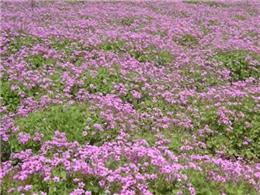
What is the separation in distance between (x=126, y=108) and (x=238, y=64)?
6135 millimetres

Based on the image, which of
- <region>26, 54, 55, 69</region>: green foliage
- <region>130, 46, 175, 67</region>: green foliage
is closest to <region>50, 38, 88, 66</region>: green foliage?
<region>26, 54, 55, 69</region>: green foliage

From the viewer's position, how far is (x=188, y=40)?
17.5 m

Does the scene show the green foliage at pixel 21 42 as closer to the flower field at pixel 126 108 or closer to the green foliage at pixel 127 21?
the flower field at pixel 126 108

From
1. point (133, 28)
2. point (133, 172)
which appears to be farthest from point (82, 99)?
point (133, 28)

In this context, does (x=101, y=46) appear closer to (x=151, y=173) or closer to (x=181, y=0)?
(x=151, y=173)

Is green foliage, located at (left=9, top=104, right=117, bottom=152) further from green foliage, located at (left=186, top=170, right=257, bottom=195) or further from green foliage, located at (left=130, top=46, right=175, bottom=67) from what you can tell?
green foliage, located at (left=130, top=46, right=175, bottom=67)

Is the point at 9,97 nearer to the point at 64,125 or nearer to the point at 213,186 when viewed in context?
the point at 64,125

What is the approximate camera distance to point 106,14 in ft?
68.9

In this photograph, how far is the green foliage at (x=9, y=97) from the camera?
10.2m

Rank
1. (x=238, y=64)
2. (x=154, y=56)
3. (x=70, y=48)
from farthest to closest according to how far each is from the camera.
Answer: (x=238, y=64)
(x=154, y=56)
(x=70, y=48)

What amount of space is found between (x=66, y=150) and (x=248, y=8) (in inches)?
930

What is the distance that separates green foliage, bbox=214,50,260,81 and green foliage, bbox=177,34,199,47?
191 centimetres

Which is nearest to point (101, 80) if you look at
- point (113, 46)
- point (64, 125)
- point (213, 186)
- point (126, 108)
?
point (126, 108)

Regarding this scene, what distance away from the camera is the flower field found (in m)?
6.75
